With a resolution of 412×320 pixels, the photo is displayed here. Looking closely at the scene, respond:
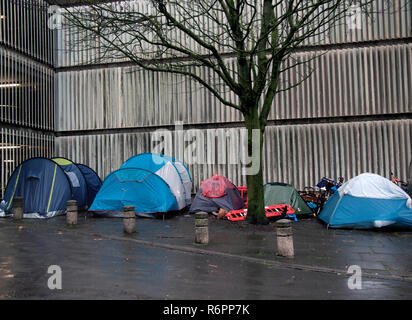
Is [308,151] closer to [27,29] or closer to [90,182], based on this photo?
[90,182]

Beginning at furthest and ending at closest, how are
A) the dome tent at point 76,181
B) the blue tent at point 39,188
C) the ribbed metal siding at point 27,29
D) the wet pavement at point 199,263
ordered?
the ribbed metal siding at point 27,29, the dome tent at point 76,181, the blue tent at point 39,188, the wet pavement at point 199,263

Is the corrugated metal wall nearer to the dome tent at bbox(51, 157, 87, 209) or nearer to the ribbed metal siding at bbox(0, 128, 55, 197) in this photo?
the ribbed metal siding at bbox(0, 128, 55, 197)

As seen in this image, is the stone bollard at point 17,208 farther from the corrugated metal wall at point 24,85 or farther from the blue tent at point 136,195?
the corrugated metal wall at point 24,85

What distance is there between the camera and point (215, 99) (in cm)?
2062

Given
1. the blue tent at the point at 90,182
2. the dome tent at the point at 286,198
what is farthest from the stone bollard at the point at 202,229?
the blue tent at the point at 90,182

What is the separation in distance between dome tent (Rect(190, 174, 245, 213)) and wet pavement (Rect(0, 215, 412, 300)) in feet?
7.98

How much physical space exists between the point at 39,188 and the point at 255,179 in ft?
27.0

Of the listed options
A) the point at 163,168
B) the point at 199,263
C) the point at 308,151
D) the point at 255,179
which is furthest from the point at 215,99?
the point at 199,263

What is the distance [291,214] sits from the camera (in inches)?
563

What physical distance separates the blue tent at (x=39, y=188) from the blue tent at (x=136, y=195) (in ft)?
4.86

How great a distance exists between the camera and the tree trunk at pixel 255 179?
13.0m

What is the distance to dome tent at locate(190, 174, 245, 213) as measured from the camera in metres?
15.3
